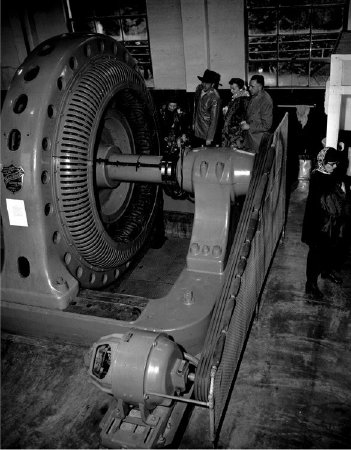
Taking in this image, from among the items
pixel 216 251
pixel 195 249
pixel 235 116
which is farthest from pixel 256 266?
pixel 235 116

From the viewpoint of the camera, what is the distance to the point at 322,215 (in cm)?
342

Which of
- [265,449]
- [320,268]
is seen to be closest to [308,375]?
[265,449]

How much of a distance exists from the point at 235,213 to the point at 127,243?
956mm

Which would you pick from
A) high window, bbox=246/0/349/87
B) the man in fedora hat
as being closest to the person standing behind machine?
the man in fedora hat

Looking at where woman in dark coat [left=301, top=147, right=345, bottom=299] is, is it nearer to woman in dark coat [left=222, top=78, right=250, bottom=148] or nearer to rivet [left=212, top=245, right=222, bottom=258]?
rivet [left=212, top=245, right=222, bottom=258]

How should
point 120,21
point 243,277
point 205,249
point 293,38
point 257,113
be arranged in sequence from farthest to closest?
point 120,21 < point 293,38 < point 257,113 < point 205,249 < point 243,277

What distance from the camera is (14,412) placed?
2.76 m

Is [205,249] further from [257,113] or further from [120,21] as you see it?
[120,21]

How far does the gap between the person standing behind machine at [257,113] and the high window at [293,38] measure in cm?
307

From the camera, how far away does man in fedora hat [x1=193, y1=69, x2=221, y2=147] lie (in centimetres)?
559

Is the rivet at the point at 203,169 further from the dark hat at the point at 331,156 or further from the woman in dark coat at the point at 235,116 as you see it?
the woman in dark coat at the point at 235,116

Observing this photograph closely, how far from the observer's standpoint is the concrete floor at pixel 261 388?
98.7 inches

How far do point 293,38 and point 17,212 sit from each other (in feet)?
21.7

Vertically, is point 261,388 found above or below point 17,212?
below
